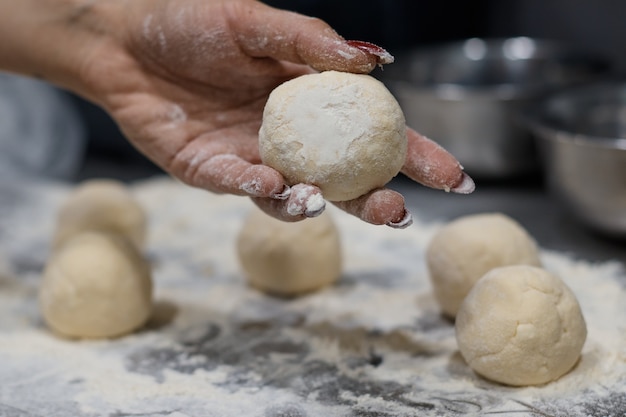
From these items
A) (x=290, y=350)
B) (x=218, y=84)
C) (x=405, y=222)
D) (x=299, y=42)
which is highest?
(x=299, y=42)

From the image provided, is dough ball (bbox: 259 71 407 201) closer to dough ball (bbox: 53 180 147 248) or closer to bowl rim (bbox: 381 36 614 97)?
dough ball (bbox: 53 180 147 248)

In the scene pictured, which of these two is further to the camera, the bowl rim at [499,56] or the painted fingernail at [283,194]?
the bowl rim at [499,56]

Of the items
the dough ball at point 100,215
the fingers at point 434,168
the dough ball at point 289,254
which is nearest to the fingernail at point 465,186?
the fingers at point 434,168

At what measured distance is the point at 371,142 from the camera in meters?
1.39

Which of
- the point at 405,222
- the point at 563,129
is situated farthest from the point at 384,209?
the point at 563,129

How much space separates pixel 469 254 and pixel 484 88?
142 centimetres

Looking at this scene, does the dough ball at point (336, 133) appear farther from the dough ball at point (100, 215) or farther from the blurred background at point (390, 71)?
the blurred background at point (390, 71)

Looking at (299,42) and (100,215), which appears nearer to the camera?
(299,42)

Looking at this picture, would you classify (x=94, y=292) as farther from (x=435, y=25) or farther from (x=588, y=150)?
(x=435, y=25)

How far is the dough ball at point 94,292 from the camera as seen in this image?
1.79m

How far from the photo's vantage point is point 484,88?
3066mm

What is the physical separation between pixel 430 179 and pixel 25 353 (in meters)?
0.97

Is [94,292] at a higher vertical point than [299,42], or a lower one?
lower

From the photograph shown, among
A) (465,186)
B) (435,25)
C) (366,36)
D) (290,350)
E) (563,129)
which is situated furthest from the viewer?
(435,25)
